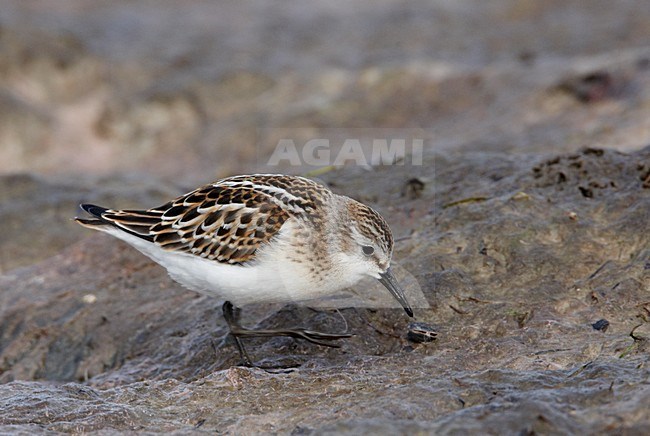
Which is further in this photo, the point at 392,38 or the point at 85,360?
the point at 392,38

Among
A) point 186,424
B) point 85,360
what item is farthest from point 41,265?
point 186,424

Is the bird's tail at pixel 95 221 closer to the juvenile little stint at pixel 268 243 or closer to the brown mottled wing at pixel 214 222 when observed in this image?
the brown mottled wing at pixel 214 222

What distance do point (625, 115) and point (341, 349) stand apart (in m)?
8.03

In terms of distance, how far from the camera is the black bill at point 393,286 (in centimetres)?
695

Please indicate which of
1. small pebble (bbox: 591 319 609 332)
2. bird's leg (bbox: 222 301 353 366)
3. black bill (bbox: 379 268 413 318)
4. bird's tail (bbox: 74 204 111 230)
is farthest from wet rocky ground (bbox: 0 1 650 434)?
bird's tail (bbox: 74 204 111 230)

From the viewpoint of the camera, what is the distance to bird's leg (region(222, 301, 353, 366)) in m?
6.99

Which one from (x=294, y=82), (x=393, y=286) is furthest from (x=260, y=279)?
(x=294, y=82)

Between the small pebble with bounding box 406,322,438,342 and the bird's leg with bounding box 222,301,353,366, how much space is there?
495mm

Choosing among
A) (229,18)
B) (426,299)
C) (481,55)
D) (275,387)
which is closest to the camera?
(275,387)

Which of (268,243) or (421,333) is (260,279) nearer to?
(268,243)

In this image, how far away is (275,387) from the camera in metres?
6.23

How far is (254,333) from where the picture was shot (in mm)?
7164

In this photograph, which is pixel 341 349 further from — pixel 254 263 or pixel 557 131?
pixel 557 131

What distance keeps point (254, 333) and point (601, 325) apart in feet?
9.09
